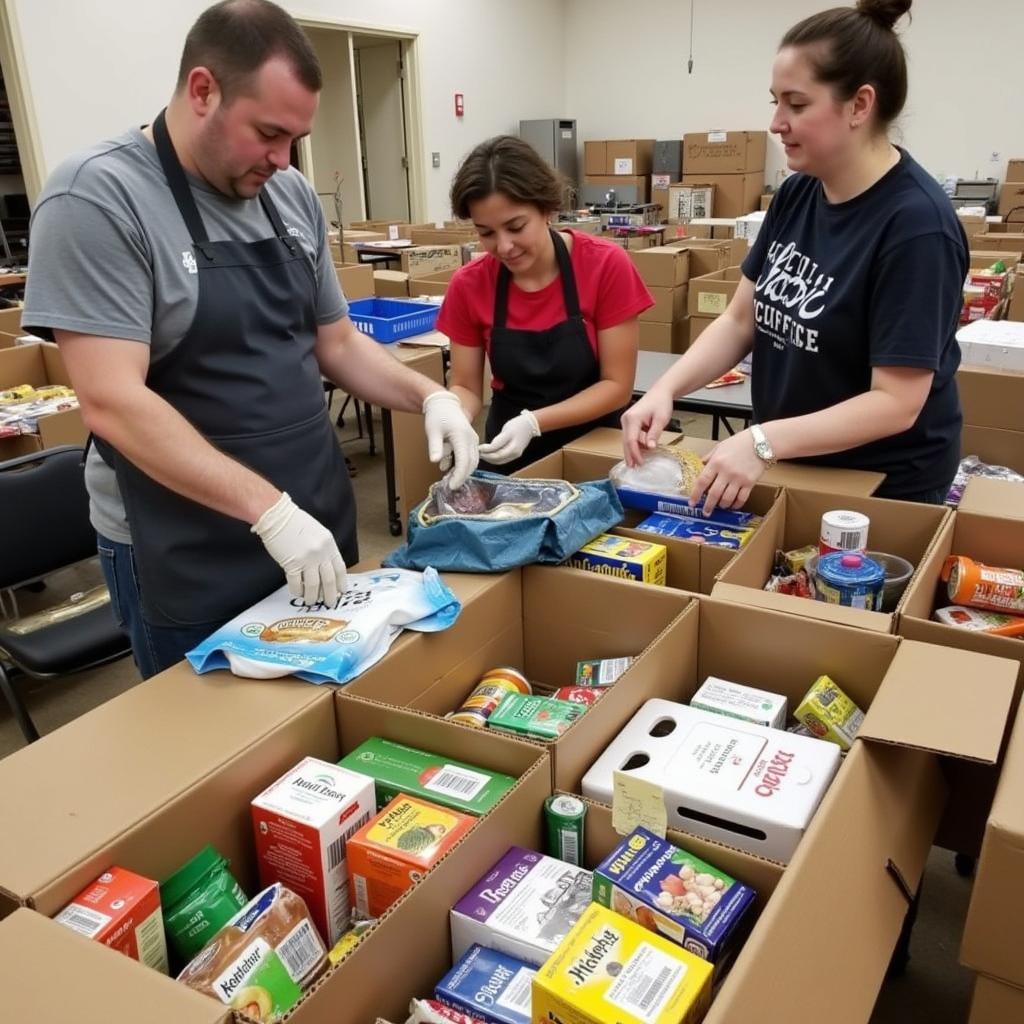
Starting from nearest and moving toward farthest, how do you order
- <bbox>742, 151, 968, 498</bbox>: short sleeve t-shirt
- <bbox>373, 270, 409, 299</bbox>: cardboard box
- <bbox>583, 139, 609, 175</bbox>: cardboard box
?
<bbox>742, 151, 968, 498</bbox>: short sleeve t-shirt → <bbox>373, 270, 409, 299</bbox>: cardboard box → <bbox>583, 139, 609, 175</bbox>: cardboard box

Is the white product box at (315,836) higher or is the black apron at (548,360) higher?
the black apron at (548,360)

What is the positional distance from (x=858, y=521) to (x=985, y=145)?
315 inches

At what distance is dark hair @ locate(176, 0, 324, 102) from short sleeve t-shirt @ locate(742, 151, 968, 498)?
79cm

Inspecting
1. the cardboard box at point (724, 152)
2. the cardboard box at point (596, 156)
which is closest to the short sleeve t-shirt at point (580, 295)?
the cardboard box at point (724, 152)

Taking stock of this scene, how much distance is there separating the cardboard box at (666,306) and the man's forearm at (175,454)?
11.9 feet

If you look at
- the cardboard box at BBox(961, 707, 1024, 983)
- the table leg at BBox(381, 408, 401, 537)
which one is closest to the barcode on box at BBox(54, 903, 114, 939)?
the cardboard box at BBox(961, 707, 1024, 983)

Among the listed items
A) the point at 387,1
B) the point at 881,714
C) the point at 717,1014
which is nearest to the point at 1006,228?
the point at 387,1

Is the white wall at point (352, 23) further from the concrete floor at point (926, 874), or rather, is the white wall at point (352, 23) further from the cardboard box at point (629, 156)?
the concrete floor at point (926, 874)

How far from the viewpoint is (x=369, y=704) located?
99 cm

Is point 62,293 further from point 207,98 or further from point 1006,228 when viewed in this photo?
point 1006,228

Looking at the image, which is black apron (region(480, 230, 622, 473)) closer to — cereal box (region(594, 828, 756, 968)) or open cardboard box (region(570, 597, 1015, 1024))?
open cardboard box (region(570, 597, 1015, 1024))

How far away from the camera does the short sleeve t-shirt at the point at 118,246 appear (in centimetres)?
102

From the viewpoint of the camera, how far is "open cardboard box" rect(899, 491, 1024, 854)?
42.6 inches

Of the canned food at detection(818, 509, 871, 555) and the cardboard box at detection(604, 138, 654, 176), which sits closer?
the canned food at detection(818, 509, 871, 555)
